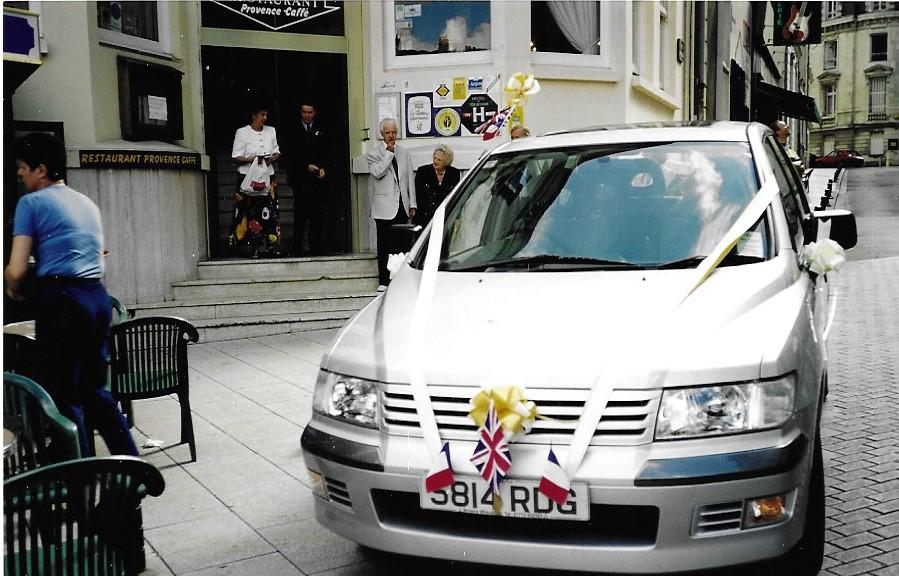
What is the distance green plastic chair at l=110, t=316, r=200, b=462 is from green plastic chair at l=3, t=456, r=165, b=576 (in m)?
→ 2.70

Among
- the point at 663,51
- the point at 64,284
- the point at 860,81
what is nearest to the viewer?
the point at 64,284

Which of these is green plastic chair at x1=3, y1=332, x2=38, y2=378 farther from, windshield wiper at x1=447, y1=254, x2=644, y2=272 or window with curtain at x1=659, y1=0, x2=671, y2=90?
window with curtain at x1=659, y1=0, x2=671, y2=90

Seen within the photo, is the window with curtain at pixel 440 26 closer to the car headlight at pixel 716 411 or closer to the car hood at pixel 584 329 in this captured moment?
the car hood at pixel 584 329

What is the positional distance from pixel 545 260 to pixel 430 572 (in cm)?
142

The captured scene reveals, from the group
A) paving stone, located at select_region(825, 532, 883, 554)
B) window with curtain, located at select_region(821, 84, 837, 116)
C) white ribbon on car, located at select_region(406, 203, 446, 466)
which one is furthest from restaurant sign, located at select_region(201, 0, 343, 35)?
window with curtain, located at select_region(821, 84, 837, 116)

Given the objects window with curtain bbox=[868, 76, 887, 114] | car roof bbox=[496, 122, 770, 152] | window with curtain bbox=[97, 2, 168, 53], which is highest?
window with curtain bbox=[868, 76, 887, 114]

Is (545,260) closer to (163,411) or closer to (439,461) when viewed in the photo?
(439,461)

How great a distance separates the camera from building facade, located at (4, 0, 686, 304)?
370 inches

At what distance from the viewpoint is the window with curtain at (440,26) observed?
11.8 meters

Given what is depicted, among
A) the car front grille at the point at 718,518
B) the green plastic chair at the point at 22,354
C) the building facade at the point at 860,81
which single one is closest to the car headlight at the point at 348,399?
the car front grille at the point at 718,518

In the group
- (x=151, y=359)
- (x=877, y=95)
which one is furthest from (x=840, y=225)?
(x=877, y=95)

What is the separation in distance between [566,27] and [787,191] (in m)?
8.25

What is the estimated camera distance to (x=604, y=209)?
4461 mm

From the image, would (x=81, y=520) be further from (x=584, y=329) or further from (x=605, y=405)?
(x=584, y=329)
